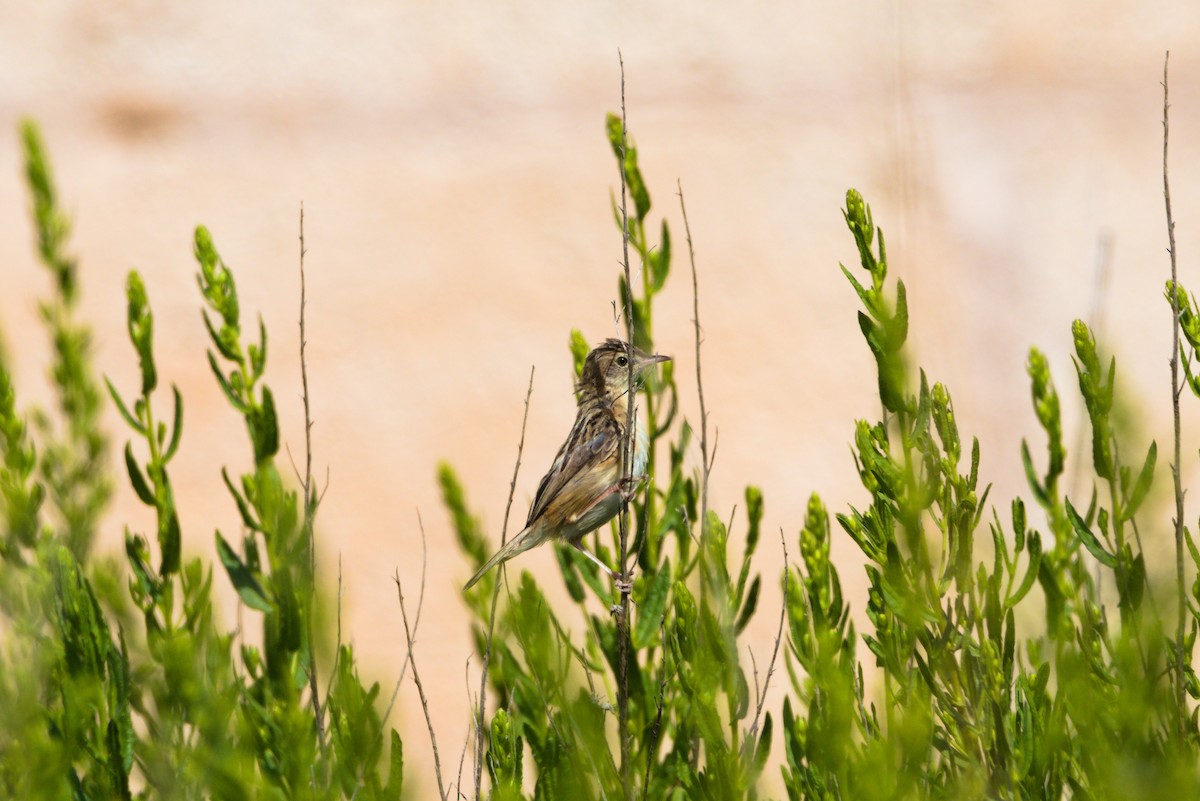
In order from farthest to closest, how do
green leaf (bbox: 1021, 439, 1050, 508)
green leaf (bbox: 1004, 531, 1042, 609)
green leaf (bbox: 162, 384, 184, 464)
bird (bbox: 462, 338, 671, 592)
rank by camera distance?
bird (bbox: 462, 338, 671, 592)
green leaf (bbox: 1021, 439, 1050, 508)
green leaf (bbox: 162, 384, 184, 464)
green leaf (bbox: 1004, 531, 1042, 609)

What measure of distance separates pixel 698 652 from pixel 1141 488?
3.77 ft

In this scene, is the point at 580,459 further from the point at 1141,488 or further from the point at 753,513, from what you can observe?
the point at 1141,488

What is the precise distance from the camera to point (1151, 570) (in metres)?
3.21

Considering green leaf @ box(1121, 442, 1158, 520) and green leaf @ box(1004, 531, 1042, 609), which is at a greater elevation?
green leaf @ box(1121, 442, 1158, 520)

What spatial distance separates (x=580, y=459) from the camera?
558 cm

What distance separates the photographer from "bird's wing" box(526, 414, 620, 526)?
17.7 feet

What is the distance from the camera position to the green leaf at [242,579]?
3.62 m

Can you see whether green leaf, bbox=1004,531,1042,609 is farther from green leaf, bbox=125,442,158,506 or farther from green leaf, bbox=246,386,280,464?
green leaf, bbox=125,442,158,506

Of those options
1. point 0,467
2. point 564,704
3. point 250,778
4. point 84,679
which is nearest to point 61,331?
point 0,467

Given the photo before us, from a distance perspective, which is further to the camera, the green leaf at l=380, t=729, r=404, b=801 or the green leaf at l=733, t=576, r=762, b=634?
the green leaf at l=733, t=576, r=762, b=634

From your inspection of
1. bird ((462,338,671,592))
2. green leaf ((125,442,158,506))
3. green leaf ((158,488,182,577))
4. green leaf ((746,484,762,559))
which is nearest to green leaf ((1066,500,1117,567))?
green leaf ((746,484,762,559))

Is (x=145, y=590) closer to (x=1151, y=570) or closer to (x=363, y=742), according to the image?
(x=363, y=742)

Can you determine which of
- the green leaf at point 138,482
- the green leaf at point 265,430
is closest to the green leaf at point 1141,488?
the green leaf at point 265,430

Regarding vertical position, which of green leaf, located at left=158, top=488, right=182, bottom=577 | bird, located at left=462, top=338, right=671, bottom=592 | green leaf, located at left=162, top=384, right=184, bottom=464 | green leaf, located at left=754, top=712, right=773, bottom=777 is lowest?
green leaf, located at left=754, top=712, right=773, bottom=777
